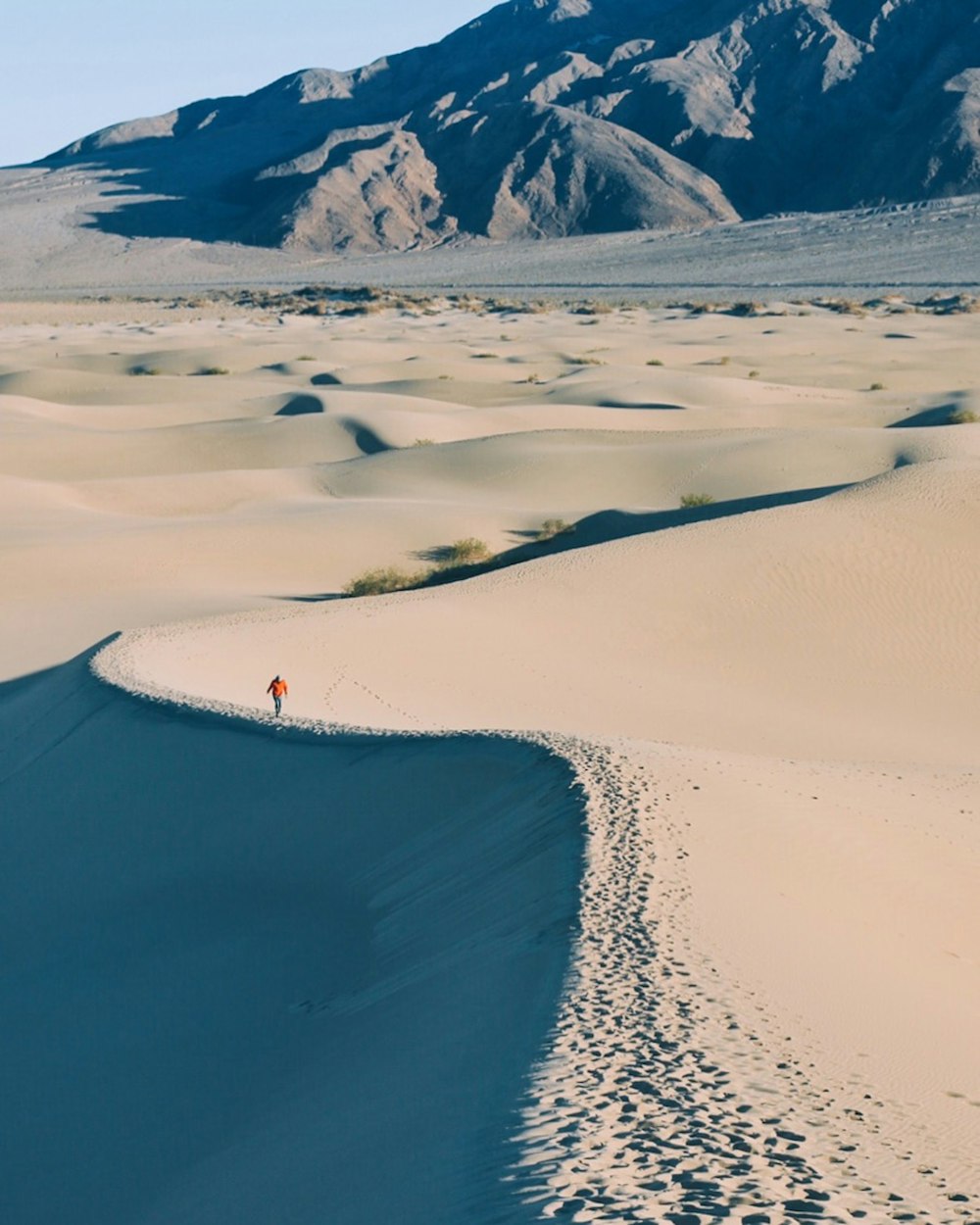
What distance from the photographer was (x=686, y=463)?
30.0 metres

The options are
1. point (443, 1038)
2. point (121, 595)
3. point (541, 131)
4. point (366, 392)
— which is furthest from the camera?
point (541, 131)

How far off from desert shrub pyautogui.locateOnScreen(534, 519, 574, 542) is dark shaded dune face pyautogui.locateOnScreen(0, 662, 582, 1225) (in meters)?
12.3

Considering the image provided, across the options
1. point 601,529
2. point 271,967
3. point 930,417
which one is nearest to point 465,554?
point 601,529

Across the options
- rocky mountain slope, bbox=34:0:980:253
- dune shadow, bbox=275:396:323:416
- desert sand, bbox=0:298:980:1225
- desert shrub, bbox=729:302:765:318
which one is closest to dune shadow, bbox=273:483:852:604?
desert sand, bbox=0:298:980:1225

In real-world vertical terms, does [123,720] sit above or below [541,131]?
below

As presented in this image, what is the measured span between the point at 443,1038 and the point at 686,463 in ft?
79.7

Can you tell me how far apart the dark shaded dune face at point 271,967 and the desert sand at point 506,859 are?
0.03m

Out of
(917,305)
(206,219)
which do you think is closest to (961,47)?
(206,219)

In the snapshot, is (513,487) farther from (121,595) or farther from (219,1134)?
(219,1134)

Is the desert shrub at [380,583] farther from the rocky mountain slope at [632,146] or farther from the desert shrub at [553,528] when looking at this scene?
the rocky mountain slope at [632,146]

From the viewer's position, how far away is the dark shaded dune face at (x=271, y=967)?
18.8 feet

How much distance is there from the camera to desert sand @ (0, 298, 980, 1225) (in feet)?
17.7

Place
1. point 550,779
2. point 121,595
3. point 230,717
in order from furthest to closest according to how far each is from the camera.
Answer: point 121,595
point 230,717
point 550,779

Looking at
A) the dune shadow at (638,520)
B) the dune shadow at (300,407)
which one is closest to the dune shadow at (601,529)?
the dune shadow at (638,520)
